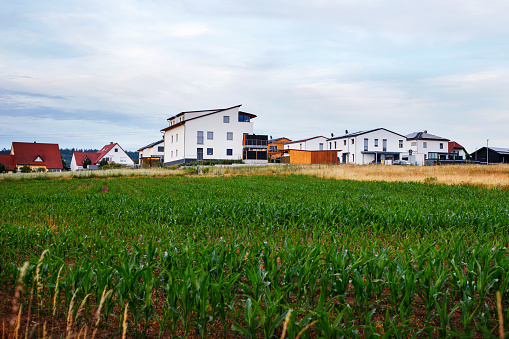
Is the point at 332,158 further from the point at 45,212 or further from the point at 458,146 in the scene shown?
the point at 458,146

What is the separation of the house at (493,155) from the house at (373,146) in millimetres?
16715

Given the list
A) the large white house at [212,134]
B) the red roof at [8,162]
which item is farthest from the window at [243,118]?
the red roof at [8,162]

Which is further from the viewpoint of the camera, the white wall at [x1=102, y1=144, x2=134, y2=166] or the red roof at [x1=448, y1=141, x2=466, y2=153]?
the red roof at [x1=448, y1=141, x2=466, y2=153]

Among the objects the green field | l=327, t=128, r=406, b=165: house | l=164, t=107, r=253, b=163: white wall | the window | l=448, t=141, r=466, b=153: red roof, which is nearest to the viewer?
the green field

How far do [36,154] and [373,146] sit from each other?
7108cm

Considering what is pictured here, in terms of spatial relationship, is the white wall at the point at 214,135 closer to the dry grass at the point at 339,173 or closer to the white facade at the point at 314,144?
the dry grass at the point at 339,173

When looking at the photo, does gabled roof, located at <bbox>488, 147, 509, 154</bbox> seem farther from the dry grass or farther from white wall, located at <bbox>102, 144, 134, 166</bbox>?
white wall, located at <bbox>102, 144, 134, 166</bbox>

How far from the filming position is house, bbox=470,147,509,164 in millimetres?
73650

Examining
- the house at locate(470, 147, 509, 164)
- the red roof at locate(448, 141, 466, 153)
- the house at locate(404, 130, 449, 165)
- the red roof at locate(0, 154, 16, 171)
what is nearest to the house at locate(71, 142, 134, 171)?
the red roof at locate(0, 154, 16, 171)

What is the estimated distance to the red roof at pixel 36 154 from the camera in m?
73.4

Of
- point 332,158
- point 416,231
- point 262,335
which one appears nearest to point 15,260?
point 262,335

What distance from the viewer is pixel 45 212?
39.0ft

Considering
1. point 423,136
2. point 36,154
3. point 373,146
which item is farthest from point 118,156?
point 423,136

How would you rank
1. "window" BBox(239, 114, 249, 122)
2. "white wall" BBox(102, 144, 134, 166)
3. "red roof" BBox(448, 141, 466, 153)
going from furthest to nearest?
"red roof" BBox(448, 141, 466, 153) → "white wall" BBox(102, 144, 134, 166) → "window" BBox(239, 114, 249, 122)
